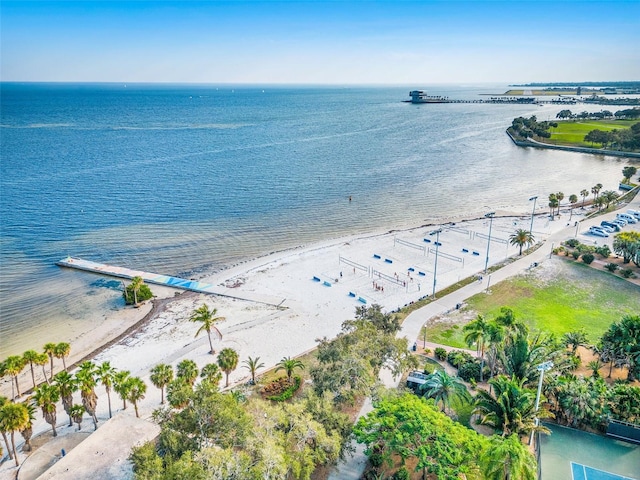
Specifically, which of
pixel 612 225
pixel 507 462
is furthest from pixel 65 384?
pixel 612 225


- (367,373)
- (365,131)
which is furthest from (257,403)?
(365,131)

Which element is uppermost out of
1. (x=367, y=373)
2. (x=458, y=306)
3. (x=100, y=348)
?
(x=367, y=373)

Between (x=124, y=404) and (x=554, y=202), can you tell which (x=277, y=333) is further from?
(x=554, y=202)

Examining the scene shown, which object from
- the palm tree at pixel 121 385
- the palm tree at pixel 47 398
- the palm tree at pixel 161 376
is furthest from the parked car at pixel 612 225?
the palm tree at pixel 47 398

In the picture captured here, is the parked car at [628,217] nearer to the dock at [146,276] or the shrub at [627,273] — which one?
the shrub at [627,273]

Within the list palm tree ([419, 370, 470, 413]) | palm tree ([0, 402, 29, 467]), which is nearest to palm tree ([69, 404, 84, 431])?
palm tree ([0, 402, 29, 467])
